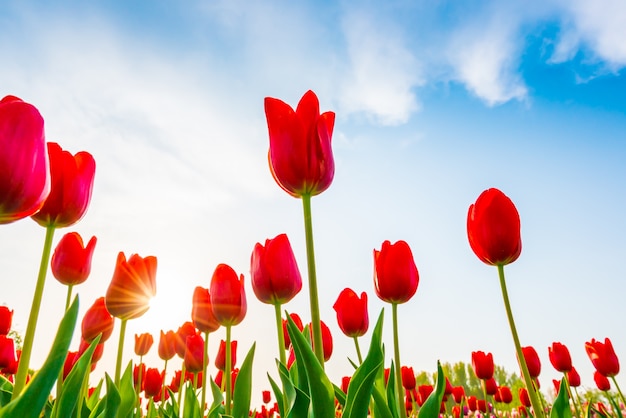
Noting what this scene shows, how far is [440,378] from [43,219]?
5.29 feet

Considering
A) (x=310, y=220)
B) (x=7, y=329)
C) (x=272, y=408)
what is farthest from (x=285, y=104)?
(x=272, y=408)

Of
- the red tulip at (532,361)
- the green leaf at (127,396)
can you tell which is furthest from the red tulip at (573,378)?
the green leaf at (127,396)

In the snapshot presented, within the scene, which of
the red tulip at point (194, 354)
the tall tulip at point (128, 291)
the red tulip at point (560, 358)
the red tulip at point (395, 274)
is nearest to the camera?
the red tulip at point (395, 274)

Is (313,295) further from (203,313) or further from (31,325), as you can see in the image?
(203,313)

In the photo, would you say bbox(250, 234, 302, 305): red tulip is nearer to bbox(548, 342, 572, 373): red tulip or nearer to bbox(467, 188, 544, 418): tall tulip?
bbox(467, 188, 544, 418): tall tulip

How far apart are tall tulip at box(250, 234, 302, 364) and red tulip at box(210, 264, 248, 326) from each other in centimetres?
52

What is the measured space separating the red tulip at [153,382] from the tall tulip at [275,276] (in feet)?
10.3

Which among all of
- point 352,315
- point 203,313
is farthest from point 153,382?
point 352,315

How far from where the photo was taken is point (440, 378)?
172cm

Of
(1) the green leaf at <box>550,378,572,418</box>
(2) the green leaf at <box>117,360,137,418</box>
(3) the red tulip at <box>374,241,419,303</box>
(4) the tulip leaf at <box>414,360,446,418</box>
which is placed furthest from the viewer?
(2) the green leaf at <box>117,360,137,418</box>

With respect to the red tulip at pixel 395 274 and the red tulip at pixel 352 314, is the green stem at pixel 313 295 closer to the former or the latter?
the red tulip at pixel 395 274

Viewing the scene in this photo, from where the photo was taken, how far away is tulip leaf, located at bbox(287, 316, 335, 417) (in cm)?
137

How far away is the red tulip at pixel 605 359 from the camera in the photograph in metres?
4.67

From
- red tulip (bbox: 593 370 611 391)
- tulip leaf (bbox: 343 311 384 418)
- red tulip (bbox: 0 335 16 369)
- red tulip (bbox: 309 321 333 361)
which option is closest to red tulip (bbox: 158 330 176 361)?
red tulip (bbox: 0 335 16 369)
